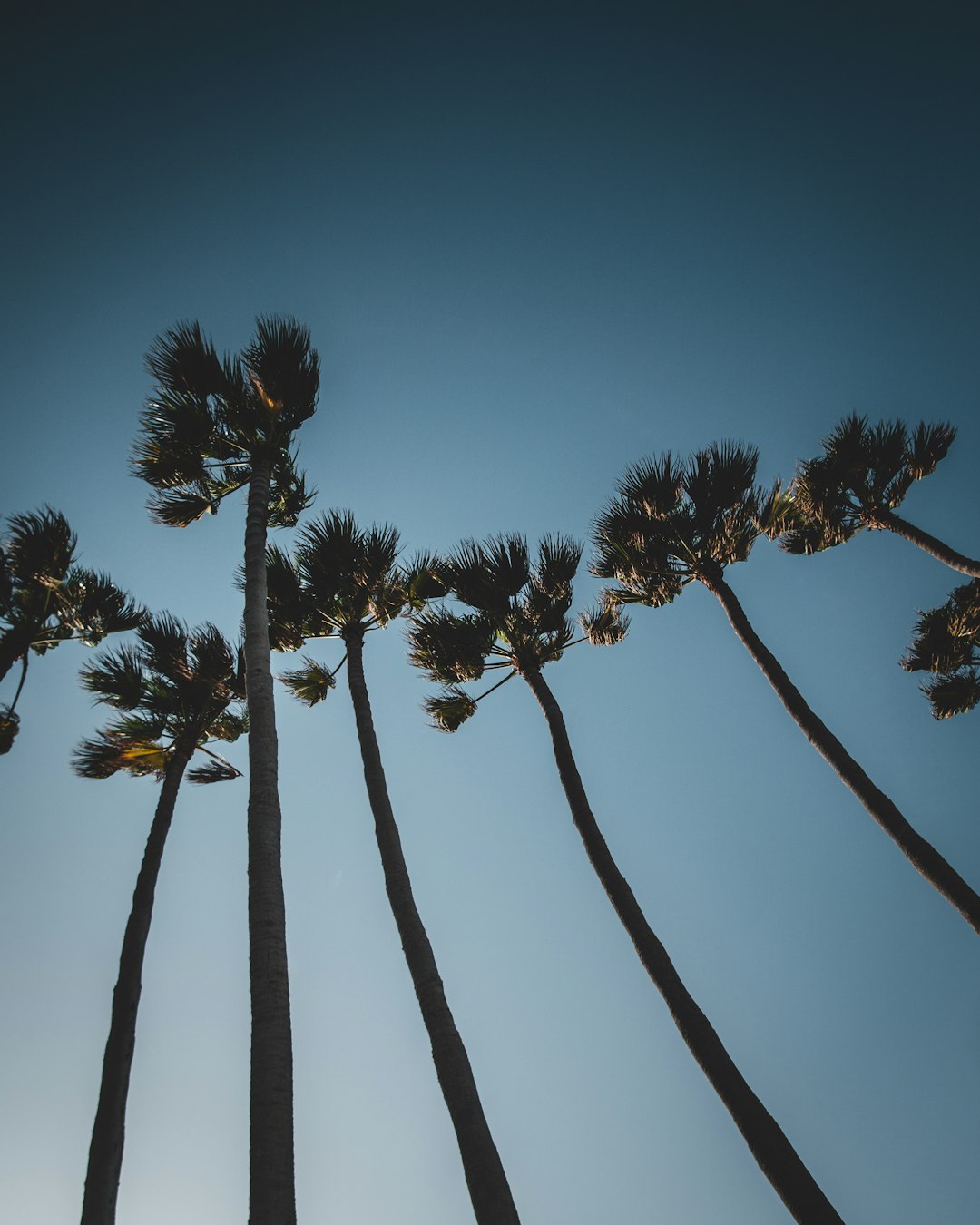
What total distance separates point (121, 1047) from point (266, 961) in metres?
4.96

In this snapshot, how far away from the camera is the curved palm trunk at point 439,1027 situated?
5.65 metres

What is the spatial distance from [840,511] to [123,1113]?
16128 mm

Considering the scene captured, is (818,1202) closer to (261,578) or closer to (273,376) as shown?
(261,578)

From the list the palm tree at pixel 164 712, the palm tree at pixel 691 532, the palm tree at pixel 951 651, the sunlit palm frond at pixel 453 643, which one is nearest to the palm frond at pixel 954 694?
the palm tree at pixel 951 651

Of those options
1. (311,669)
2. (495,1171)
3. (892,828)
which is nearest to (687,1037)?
(495,1171)

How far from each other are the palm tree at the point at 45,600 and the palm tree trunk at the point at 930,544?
52.5 ft

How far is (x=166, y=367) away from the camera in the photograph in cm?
907

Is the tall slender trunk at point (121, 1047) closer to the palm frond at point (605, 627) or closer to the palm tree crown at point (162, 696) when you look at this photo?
the palm tree crown at point (162, 696)

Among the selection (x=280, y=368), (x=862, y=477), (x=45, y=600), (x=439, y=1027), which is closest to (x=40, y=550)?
(x=45, y=600)

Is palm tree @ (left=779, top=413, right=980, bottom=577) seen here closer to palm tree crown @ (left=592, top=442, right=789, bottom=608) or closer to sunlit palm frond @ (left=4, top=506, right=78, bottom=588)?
palm tree crown @ (left=592, top=442, right=789, bottom=608)

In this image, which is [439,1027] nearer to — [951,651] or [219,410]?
[219,410]

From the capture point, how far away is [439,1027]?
Answer: 6.72m

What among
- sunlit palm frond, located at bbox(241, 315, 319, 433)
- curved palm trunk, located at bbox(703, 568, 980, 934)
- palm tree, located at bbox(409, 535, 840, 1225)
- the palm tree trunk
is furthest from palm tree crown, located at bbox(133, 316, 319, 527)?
the palm tree trunk

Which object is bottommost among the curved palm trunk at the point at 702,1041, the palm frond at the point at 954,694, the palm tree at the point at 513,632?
the curved palm trunk at the point at 702,1041
